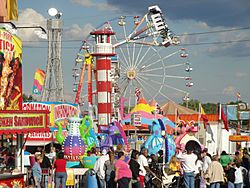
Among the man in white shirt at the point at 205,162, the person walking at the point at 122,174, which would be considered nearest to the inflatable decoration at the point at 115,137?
the man in white shirt at the point at 205,162

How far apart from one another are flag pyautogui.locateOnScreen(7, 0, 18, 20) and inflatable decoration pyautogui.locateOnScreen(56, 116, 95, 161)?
5.11 meters

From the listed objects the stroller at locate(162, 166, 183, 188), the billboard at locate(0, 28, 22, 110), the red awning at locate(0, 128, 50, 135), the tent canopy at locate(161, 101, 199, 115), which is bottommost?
the stroller at locate(162, 166, 183, 188)

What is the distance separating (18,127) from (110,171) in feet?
10.5

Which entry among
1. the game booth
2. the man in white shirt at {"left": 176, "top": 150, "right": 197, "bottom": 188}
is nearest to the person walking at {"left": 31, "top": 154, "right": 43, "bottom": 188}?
the game booth

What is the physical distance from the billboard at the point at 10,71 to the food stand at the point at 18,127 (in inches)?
35.8

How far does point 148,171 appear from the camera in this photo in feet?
57.6

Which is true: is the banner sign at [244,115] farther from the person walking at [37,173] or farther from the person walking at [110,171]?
the person walking at [37,173]

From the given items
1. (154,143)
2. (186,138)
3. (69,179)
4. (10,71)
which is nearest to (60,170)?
(69,179)

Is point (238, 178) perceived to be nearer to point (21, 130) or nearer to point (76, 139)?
A: point (21, 130)

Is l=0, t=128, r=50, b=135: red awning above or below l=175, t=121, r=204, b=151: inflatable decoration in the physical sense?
above

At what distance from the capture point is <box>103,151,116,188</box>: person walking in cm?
1667

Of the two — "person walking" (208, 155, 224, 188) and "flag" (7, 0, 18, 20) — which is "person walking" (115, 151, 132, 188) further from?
"flag" (7, 0, 18, 20)

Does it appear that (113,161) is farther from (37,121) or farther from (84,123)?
(84,123)

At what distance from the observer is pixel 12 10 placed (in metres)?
19.3
